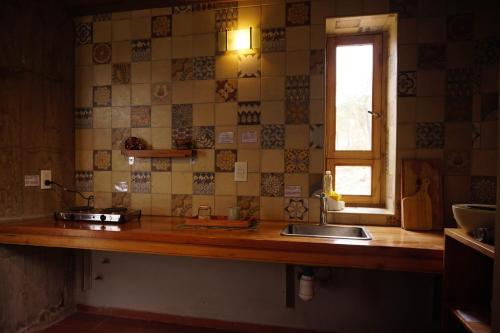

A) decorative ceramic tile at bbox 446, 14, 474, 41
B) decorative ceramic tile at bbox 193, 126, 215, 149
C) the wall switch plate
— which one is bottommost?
the wall switch plate

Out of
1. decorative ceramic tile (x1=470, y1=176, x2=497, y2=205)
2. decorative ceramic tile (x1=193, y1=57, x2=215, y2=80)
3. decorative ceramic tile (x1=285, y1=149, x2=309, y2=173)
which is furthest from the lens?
decorative ceramic tile (x1=193, y1=57, x2=215, y2=80)

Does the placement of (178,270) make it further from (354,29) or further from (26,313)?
(354,29)

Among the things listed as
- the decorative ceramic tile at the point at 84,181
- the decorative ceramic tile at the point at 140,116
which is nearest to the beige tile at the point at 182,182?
the decorative ceramic tile at the point at 140,116

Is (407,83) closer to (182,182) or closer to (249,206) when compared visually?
(249,206)

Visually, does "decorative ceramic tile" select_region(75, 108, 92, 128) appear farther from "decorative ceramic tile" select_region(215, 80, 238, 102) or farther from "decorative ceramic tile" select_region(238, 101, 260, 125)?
"decorative ceramic tile" select_region(238, 101, 260, 125)

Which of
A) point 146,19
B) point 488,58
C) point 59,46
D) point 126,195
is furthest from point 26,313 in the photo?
point 488,58

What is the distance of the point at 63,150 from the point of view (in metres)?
2.18

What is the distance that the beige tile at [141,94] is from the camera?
84.2 inches

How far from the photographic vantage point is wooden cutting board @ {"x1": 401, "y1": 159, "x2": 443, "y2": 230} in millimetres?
1718

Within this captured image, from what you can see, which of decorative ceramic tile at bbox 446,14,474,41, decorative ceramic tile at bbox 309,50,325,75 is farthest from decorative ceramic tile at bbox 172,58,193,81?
decorative ceramic tile at bbox 446,14,474,41

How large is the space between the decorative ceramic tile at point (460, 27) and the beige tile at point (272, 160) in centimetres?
122

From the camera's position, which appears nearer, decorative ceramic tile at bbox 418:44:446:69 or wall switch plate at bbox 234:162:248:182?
decorative ceramic tile at bbox 418:44:446:69

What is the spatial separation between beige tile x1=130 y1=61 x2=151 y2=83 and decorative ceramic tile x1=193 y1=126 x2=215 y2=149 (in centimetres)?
53

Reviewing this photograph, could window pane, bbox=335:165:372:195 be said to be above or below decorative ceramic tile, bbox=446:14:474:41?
below
